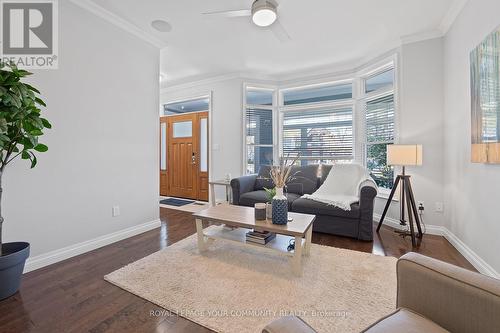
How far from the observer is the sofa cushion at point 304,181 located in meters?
3.68

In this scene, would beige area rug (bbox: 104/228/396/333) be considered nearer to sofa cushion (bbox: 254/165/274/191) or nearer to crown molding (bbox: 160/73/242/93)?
sofa cushion (bbox: 254/165/274/191)

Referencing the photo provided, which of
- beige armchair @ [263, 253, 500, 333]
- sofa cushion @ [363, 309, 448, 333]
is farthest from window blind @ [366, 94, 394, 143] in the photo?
sofa cushion @ [363, 309, 448, 333]

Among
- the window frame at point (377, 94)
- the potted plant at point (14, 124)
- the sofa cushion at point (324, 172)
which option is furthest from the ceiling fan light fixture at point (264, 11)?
the sofa cushion at point (324, 172)

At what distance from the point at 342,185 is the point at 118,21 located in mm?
3642

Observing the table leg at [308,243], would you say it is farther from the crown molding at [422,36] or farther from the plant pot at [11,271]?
the crown molding at [422,36]

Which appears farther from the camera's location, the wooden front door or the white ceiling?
the wooden front door

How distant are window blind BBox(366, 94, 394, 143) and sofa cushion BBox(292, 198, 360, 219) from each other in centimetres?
149

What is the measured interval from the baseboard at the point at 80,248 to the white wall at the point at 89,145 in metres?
0.05

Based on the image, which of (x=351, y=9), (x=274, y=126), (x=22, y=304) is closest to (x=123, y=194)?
(x=22, y=304)

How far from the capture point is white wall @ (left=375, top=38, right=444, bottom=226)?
9.85 feet

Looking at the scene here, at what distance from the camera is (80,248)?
2.43 m

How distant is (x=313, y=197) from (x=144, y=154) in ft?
→ 7.97

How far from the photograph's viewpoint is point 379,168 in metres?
3.81

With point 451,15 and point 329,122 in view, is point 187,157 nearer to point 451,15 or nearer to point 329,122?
point 329,122
